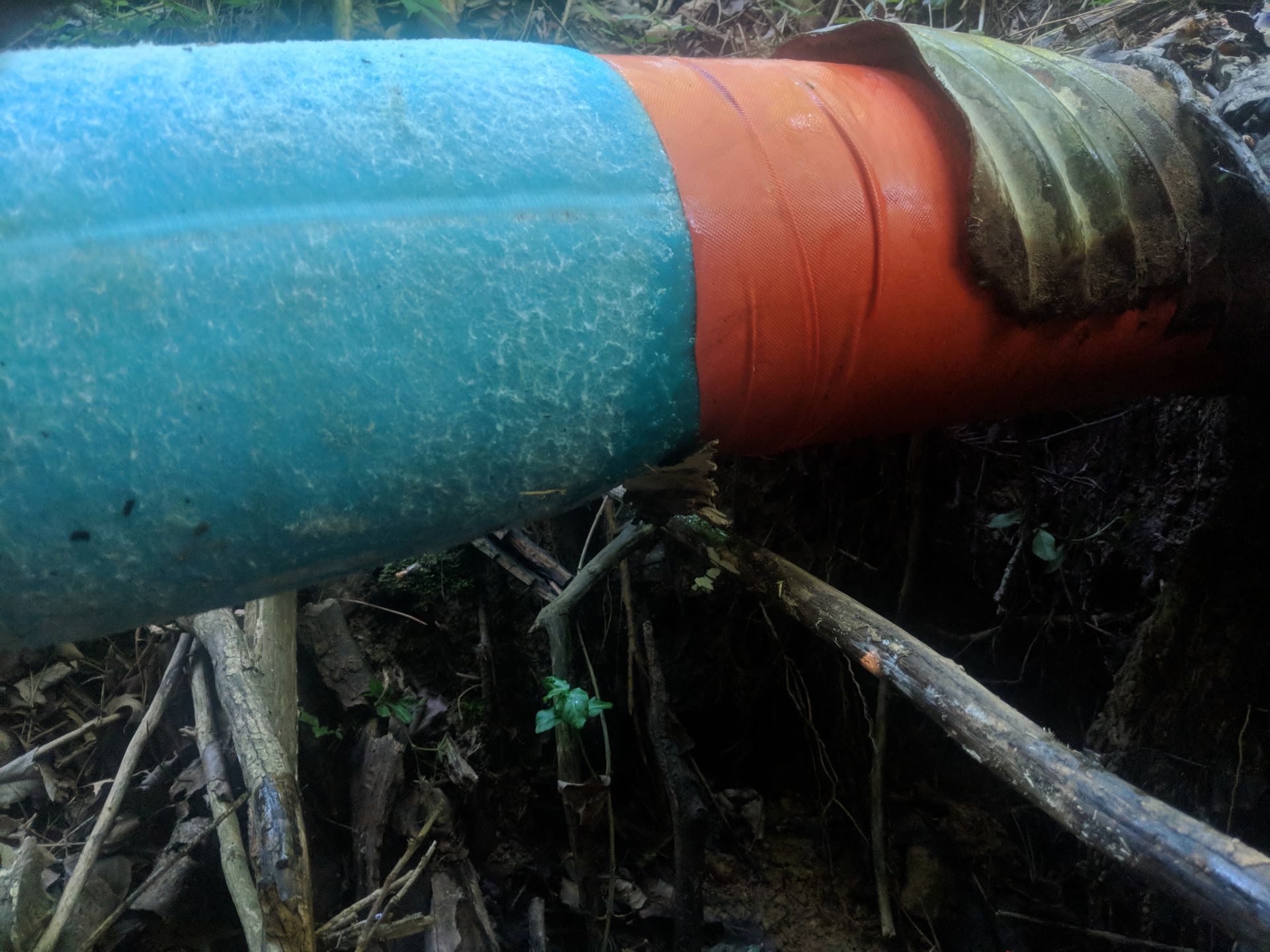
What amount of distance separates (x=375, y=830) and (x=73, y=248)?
142cm

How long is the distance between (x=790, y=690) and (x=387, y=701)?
1049 mm

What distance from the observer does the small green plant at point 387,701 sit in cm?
202

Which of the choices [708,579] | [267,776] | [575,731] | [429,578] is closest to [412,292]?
[708,579]

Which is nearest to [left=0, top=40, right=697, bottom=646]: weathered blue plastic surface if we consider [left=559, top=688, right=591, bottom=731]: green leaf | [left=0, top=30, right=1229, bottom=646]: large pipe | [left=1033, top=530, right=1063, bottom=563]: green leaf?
[left=0, top=30, right=1229, bottom=646]: large pipe

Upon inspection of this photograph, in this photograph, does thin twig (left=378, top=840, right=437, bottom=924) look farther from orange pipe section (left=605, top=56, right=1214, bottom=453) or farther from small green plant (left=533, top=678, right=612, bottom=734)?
orange pipe section (left=605, top=56, right=1214, bottom=453)

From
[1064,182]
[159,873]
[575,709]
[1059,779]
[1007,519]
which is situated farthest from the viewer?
[1007,519]

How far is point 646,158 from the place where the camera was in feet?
3.29

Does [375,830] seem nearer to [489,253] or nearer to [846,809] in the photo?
[846,809]

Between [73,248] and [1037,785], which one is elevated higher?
[73,248]

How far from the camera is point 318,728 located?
1964mm

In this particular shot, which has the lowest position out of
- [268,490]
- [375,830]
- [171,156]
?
[375,830]

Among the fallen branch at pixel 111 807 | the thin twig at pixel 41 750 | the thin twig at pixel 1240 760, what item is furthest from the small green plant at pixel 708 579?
the thin twig at pixel 41 750

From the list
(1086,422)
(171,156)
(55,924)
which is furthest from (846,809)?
(171,156)

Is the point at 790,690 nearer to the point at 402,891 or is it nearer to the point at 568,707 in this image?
the point at 568,707
